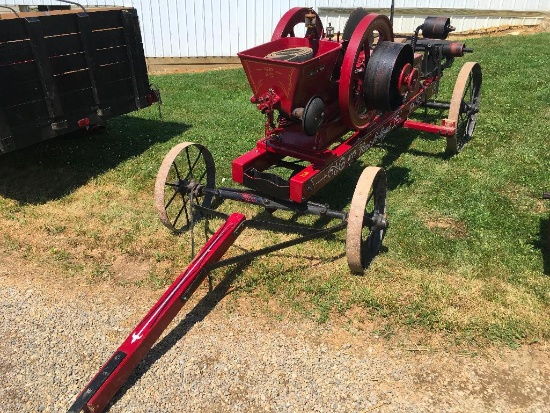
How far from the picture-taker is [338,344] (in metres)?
3.83

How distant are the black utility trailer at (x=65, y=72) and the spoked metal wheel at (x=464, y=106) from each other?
4.63 metres

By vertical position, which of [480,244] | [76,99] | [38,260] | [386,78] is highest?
[386,78]

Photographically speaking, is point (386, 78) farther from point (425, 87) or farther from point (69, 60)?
point (69, 60)

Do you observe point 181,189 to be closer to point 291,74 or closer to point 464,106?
point 291,74

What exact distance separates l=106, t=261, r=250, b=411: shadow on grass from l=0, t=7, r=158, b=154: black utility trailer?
3179 millimetres

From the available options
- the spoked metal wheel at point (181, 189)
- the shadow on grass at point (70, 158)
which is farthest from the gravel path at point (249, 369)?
the shadow on grass at point (70, 158)

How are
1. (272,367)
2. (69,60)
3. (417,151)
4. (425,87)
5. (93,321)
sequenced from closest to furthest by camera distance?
(272,367), (93,321), (69,60), (425,87), (417,151)

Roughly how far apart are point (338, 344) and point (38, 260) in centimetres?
330

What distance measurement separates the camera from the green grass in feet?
13.7

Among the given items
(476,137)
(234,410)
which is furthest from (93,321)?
(476,137)

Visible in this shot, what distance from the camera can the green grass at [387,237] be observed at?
4.17m

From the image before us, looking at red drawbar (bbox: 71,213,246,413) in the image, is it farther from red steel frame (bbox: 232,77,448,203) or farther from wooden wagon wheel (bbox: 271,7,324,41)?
wooden wagon wheel (bbox: 271,7,324,41)

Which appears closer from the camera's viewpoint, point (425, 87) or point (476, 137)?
point (425, 87)

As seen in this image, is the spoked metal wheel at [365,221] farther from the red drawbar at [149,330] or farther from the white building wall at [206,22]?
the white building wall at [206,22]
